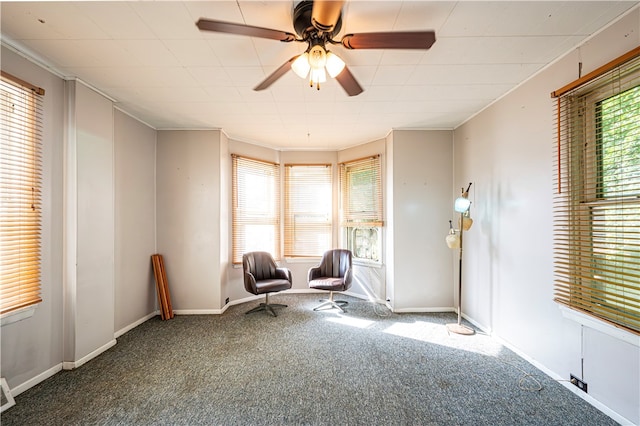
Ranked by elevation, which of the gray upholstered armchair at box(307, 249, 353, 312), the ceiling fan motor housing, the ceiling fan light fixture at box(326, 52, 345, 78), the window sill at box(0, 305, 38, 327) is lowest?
the gray upholstered armchair at box(307, 249, 353, 312)

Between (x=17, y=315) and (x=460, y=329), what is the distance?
425 cm

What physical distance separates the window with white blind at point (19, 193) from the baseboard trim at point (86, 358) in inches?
27.6

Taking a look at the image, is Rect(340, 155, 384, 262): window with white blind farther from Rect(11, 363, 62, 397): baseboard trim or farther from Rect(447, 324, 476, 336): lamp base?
Rect(11, 363, 62, 397): baseboard trim

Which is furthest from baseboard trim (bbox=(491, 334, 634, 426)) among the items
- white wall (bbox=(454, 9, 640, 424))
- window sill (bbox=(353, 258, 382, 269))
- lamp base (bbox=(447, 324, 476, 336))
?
window sill (bbox=(353, 258, 382, 269))

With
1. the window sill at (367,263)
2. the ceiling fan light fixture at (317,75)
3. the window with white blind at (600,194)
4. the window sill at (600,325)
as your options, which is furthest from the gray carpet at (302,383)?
the ceiling fan light fixture at (317,75)

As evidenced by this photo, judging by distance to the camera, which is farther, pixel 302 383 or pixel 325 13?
pixel 302 383

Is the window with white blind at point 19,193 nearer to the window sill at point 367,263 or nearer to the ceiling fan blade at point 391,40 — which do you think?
the ceiling fan blade at point 391,40

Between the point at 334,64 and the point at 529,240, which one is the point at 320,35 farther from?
the point at 529,240

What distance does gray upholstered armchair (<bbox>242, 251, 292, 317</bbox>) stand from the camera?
3.82 metres

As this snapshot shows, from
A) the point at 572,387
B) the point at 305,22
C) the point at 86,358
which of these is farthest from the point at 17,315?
the point at 572,387

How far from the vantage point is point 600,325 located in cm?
188

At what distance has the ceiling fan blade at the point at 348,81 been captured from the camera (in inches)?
75.6

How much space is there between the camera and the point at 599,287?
1.98 meters

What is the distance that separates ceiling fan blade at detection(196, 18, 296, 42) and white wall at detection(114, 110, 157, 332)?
256cm
